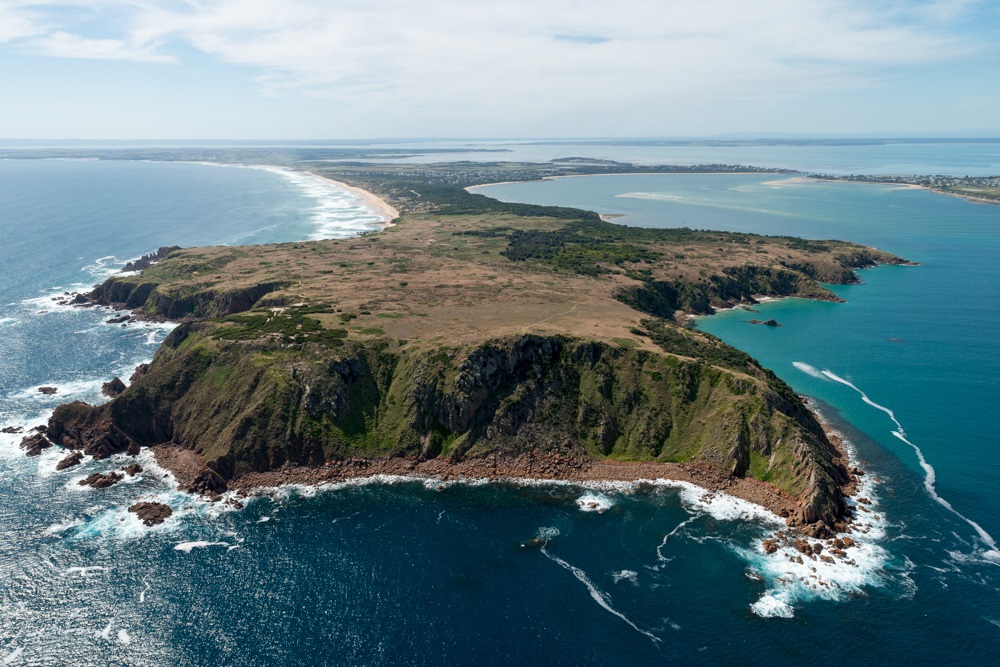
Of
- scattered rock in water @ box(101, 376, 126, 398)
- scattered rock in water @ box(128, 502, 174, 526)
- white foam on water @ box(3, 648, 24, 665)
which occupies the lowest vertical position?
white foam on water @ box(3, 648, 24, 665)

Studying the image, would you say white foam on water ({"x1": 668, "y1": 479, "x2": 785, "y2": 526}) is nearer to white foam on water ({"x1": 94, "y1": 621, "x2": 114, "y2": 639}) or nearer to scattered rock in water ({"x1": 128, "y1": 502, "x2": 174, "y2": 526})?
white foam on water ({"x1": 94, "y1": 621, "x2": 114, "y2": 639})

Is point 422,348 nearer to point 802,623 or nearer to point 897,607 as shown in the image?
point 802,623

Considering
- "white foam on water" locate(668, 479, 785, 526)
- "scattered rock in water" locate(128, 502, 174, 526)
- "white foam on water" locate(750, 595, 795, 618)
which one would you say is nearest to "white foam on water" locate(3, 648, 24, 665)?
"scattered rock in water" locate(128, 502, 174, 526)

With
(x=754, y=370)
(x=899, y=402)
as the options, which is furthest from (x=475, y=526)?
(x=899, y=402)

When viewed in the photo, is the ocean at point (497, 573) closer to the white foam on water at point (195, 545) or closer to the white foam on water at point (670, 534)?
the white foam on water at point (195, 545)

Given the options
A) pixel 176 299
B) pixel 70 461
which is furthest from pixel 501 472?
pixel 176 299

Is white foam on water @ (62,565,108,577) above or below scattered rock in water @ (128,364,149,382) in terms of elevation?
below
